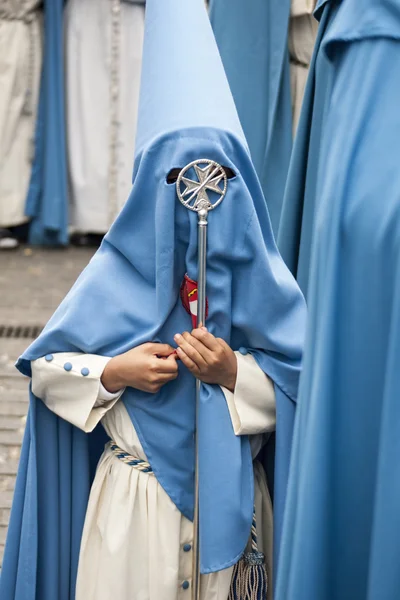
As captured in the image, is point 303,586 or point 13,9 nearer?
point 303,586

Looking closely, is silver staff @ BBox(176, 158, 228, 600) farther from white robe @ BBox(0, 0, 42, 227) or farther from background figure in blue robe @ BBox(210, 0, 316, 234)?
white robe @ BBox(0, 0, 42, 227)

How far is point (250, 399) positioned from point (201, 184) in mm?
454

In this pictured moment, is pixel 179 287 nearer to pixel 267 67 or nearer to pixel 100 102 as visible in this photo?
pixel 267 67

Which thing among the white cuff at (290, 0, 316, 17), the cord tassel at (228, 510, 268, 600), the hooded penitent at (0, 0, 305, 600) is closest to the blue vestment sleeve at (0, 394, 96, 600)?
the hooded penitent at (0, 0, 305, 600)

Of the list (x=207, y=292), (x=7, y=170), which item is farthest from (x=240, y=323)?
(x=7, y=170)

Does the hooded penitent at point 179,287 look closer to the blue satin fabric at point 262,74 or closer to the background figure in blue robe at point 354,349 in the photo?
the background figure in blue robe at point 354,349

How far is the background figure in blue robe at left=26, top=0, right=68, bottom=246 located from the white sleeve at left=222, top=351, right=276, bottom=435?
405cm

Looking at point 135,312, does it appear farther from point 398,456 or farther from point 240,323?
point 398,456

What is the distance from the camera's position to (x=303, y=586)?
119 centimetres

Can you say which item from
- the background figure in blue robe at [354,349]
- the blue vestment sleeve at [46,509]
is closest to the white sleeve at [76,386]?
the blue vestment sleeve at [46,509]

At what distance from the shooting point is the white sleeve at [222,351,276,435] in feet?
6.07

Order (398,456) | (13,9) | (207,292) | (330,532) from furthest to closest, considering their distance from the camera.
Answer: (13,9)
(207,292)
(330,532)
(398,456)

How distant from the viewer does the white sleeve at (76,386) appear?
1.87 metres

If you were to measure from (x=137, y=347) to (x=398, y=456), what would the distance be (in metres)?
0.84
